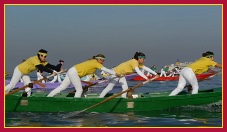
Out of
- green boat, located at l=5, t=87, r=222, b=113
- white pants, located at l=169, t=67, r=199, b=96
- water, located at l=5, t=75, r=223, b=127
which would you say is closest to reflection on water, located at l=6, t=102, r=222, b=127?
water, located at l=5, t=75, r=223, b=127

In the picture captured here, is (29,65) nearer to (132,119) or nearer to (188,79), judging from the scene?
(132,119)

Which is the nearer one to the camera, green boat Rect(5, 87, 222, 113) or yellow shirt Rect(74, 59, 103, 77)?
yellow shirt Rect(74, 59, 103, 77)

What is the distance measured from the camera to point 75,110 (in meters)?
15.0

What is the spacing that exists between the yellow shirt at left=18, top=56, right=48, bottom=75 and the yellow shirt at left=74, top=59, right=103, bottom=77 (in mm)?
1353

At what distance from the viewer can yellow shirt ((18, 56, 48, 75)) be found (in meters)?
15.2

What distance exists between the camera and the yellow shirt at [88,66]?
577 inches

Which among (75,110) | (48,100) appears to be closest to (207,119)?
(75,110)

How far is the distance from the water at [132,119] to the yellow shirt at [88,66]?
1468 millimetres

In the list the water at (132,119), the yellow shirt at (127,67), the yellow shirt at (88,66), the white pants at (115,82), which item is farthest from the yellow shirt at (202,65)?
the yellow shirt at (88,66)

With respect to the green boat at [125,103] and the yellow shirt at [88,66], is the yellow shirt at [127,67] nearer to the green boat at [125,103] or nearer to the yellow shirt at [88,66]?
the green boat at [125,103]

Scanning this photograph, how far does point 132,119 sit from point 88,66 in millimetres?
2487

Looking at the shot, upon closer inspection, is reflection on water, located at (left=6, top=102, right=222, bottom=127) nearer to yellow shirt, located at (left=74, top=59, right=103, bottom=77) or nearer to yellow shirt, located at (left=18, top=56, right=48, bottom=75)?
yellow shirt, located at (left=74, top=59, right=103, bottom=77)

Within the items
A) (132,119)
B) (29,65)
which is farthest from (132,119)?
(29,65)

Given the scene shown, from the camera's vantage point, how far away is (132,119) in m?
13.7
